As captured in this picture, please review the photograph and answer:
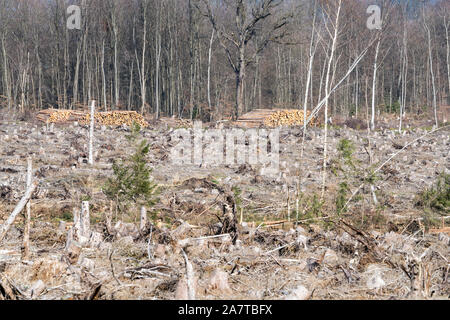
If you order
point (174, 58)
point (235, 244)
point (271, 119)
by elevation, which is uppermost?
point (174, 58)

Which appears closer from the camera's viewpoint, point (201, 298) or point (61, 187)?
point (201, 298)

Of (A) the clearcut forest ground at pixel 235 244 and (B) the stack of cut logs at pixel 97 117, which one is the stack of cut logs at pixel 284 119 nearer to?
(B) the stack of cut logs at pixel 97 117

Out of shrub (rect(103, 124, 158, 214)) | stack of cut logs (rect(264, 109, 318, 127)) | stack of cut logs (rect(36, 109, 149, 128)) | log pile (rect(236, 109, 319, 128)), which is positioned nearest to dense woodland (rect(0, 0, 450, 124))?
stack of cut logs (rect(36, 109, 149, 128))

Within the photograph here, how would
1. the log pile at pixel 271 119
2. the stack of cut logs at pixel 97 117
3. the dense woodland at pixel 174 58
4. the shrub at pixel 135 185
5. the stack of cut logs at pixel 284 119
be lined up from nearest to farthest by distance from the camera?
the shrub at pixel 135 185, the log pile at pixel 271 119, the stack of cut logs at pixel 284 119, the stack of cut logs at pixel 97 117, the dense woodland at pixel 174 58

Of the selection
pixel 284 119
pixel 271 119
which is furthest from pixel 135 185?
pixel 284 119

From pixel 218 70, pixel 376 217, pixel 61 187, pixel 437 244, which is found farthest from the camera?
pixel 218 70

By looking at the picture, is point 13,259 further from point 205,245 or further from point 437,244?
point 437,244

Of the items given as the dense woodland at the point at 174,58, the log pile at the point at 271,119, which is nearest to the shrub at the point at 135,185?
the log pile at the point at 271,119

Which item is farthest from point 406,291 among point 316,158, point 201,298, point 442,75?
point 442,75

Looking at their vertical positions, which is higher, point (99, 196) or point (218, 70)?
point (218, 70)

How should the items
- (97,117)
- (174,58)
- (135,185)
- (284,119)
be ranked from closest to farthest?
1. (135,185)
2. (284,119)
3. (97,117)
4. (174,58)

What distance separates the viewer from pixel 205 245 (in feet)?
15.8

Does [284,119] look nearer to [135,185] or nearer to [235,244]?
[135,185]

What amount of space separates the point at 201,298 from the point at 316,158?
33.0 ft
